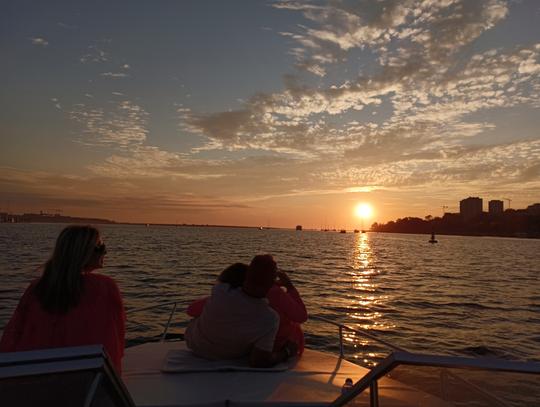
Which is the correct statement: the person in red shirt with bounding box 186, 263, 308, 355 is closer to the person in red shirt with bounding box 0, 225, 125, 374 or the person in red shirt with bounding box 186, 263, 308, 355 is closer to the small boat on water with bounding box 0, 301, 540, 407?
the person in red shirt with bounding box 0, 225, 125, 374

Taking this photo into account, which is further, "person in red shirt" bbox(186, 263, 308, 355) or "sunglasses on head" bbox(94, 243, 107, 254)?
"person in red shirt" bbox(186, 263, 308, 355)

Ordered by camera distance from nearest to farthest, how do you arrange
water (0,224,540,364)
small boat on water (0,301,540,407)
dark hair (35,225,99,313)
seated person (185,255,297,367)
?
1. small boat on water (0,301,540,407)
2. dark hair (35,225,99,313)
3. seated person (185,255,297,367)
4. water (0,224,540,364)

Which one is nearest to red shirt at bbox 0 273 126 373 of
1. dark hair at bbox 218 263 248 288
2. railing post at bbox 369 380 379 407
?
dark hair at bbox 218 263 248 288

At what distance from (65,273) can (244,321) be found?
2081 mm

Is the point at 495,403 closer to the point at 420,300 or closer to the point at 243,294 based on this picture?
the point at 243,294

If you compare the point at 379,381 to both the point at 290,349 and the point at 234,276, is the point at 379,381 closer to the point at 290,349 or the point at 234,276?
the point at 234,276

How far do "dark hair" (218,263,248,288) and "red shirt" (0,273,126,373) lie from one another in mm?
1598

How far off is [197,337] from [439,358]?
3.68 m

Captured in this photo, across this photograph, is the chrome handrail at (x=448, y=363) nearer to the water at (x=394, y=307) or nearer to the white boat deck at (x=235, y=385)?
the white boat deck at (x=235, y=385)

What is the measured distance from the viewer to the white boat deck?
4.14 metres

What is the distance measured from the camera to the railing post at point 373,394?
215cm

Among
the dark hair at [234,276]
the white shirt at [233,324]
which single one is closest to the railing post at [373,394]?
the white shirt at [233,324]

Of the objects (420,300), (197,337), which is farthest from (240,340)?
(420,300)

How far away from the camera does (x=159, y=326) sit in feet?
41.7
